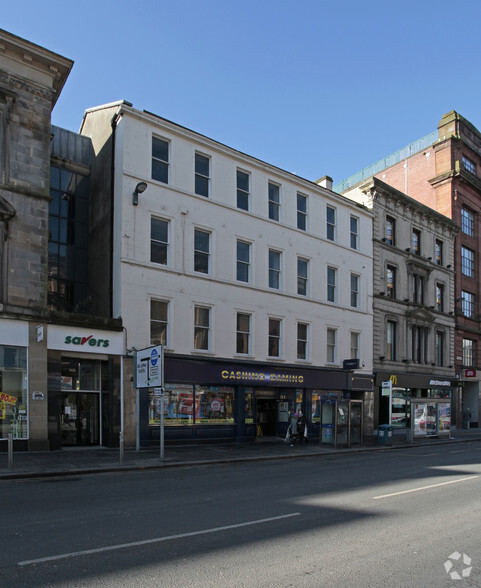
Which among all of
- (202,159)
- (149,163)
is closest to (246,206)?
(202,159)

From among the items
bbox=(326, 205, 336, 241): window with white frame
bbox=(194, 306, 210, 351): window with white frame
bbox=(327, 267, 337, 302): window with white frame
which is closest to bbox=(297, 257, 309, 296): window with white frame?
bbox=(327, 267, 337, 302): window with white frame

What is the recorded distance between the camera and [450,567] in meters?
6.17

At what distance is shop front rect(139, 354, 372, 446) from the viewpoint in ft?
72.4

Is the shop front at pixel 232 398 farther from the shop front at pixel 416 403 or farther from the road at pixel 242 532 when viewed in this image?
the road at pixel 242 532

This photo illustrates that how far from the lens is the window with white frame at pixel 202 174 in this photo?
24.6 metres

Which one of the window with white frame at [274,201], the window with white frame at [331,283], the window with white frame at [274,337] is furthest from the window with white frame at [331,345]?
the window with white frame at [274,201]

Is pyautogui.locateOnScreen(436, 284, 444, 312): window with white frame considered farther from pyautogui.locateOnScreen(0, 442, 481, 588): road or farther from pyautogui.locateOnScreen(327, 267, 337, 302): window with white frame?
pyautogui.locateOnScreen(0, 442, 481, 588): road

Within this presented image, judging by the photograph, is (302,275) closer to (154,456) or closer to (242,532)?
(154,456)

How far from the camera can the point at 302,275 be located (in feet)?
94.4

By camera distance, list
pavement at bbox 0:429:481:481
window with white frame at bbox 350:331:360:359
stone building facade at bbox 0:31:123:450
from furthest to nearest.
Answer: window with white frame at bbox 350:331:360:359 → stone building facade at bbox 0:31:123:450 → pavement at bbox 0:429:481:481

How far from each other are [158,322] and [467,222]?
102ft

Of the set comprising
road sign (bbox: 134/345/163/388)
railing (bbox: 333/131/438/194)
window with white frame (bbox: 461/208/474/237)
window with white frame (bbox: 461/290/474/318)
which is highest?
railing (bbox: 333/131/438/194)

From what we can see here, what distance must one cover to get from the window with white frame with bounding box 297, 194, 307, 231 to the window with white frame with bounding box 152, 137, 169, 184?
838 cm

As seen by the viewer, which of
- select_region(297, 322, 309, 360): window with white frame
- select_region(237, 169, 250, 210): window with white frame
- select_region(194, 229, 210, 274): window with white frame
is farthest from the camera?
select_region(297, 322, 309, 360): window with white frame
